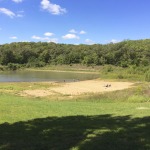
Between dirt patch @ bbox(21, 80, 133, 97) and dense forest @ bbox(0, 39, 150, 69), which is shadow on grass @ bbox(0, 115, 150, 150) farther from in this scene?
dense forest @ bbox(0, 39, 150, 69)

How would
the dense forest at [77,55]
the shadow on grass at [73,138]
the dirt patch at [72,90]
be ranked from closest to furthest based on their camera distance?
the shadow on grass at [73,138] < the dirt patch at [72,90] < the dense forest at [77,55]

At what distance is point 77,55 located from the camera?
141250mm

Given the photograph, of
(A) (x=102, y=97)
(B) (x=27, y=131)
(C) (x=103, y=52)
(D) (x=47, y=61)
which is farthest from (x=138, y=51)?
(B) (x=27, y=131)

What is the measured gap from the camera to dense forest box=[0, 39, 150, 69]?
417 feet

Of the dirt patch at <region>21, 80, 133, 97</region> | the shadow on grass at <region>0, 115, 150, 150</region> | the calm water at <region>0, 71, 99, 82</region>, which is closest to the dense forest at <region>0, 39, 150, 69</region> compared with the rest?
the calm water at <region>0, 71, 99, 82</region>

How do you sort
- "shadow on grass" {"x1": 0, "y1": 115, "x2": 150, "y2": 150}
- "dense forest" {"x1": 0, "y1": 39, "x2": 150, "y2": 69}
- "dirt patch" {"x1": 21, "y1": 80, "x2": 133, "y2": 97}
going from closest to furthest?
1. "shadow on grass" {"x1": 0, "y1": 115, "x2": 150, "y2": 150}
2. "dirt patch" {"x1": 21, "y1": 80, "x2": 133, "y2": 97}
3. "dense forest" {"x1": 0, "y1": 39, "x2": 150, "y2": 69}

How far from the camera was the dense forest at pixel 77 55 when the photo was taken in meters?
127

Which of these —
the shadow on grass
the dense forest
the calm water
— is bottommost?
the calm water

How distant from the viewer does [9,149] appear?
7.25 meters

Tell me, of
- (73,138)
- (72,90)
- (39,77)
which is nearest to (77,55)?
(39,77)

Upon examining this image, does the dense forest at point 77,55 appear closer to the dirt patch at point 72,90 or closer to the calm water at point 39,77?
the calm water at point 39,77

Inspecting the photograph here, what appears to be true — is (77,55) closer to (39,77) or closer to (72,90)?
(39,77)

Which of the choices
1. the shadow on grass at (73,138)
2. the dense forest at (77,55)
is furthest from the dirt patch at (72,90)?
the dense forest at (77,55)

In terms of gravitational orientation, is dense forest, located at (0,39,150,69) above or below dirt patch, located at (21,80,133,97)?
above
